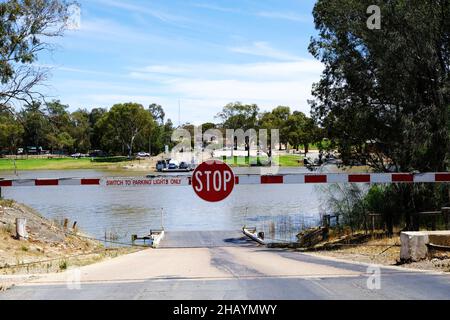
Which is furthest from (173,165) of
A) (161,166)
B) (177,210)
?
(177,210)

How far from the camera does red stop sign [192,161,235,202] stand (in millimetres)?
10602

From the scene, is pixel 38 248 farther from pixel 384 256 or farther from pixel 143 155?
pixel 143 155

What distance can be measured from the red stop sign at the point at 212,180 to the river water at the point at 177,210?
1878cm

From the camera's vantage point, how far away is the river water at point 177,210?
110 feet

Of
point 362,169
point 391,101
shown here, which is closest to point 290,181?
point 391,101

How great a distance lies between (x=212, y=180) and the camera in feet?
35.0

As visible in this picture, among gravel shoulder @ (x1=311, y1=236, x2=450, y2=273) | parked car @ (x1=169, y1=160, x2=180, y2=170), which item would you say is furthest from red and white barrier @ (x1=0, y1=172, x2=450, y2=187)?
parked car @ (x1=169, y1=160, x2=180, y2=170)

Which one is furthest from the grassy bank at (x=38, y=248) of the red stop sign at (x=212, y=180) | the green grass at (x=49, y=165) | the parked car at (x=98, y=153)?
the parked car at (x=98, y=153)

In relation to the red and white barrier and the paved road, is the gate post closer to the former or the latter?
the red and white barrier

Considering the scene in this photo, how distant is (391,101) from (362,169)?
9.56m

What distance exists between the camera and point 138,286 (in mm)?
8586

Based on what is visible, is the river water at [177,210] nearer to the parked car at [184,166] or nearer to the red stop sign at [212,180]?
the red stop sign at [212,180]

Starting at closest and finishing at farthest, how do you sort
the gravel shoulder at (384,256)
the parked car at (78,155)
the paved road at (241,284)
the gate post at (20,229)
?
the paved road at (241,284) < the gravel shoulder at (384,256) < the gate post at (20,229) < the parked car at (78,155)
